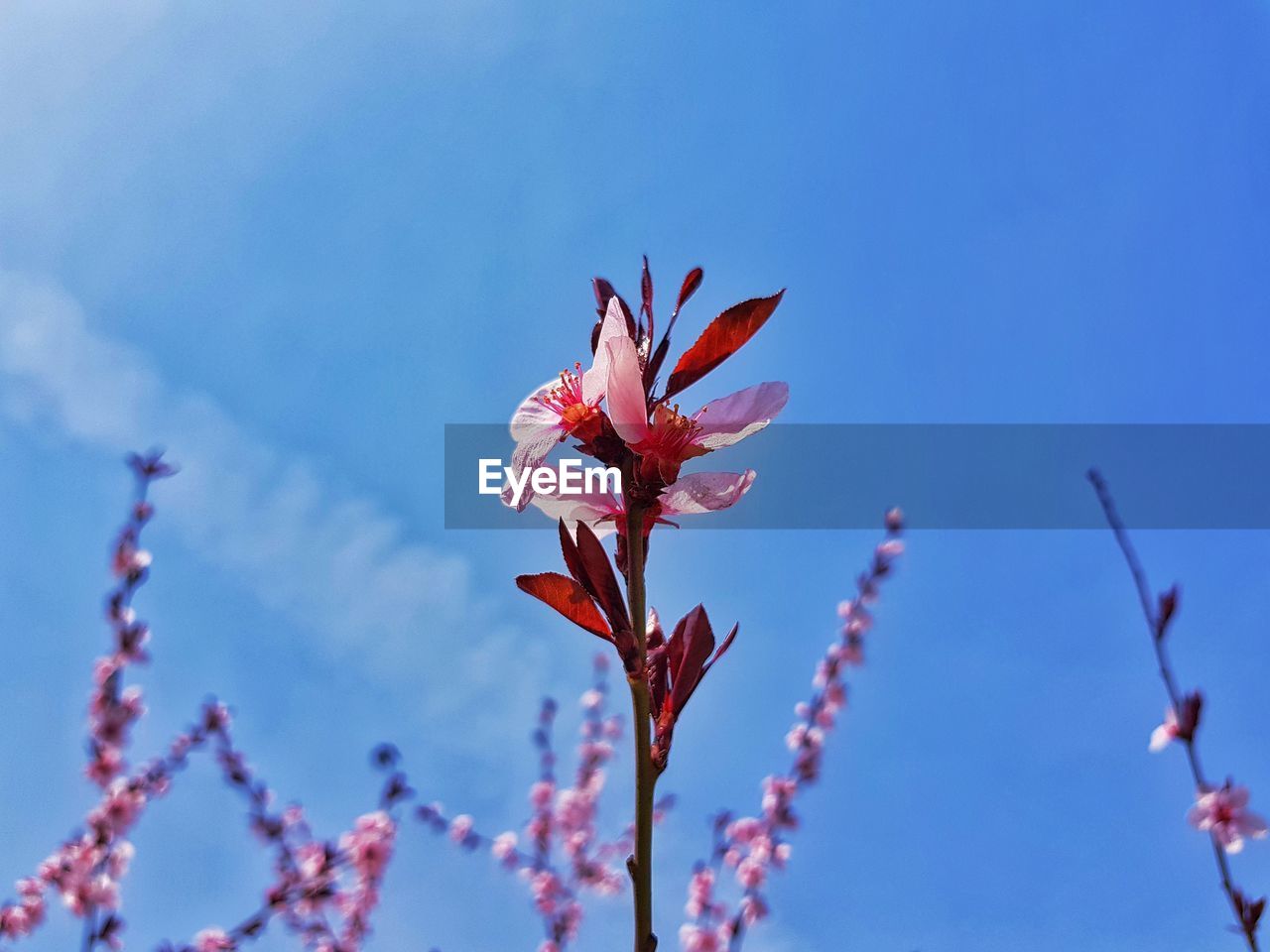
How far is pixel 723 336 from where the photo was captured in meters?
0.93

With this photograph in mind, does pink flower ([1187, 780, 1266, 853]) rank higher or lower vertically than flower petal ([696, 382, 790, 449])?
lower

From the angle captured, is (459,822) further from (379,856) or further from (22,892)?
(22,892)

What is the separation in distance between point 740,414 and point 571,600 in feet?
0.93

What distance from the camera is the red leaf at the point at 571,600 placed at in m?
0.85

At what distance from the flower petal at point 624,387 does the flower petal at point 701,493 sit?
0.08 metres

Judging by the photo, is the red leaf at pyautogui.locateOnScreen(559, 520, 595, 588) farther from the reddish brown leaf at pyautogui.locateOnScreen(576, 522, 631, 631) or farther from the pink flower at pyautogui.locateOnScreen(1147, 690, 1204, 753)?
the pink flower at pyautogui.locateOnScreen(1147, 690, 1204, 753)

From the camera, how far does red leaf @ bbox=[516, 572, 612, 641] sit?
2.79 ft

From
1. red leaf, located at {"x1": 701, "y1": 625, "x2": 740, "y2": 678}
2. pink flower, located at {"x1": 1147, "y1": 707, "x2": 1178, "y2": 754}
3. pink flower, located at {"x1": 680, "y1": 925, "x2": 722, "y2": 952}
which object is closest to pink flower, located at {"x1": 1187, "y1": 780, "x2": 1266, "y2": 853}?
pink flower, located at {"x1": 1147, "y1": 707, "x2": 1178, "y2": 754}

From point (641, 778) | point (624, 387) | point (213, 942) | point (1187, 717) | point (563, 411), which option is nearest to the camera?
point (641, 778)

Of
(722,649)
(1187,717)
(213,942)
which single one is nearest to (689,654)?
(722,649)

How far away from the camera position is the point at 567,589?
856mm

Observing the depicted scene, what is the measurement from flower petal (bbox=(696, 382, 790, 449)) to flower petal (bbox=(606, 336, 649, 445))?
0.08 metres

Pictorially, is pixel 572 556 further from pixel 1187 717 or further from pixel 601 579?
pixel 1187 717

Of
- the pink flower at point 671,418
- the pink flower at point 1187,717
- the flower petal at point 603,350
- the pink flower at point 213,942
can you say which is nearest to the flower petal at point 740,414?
the pink flower at point 671,418
